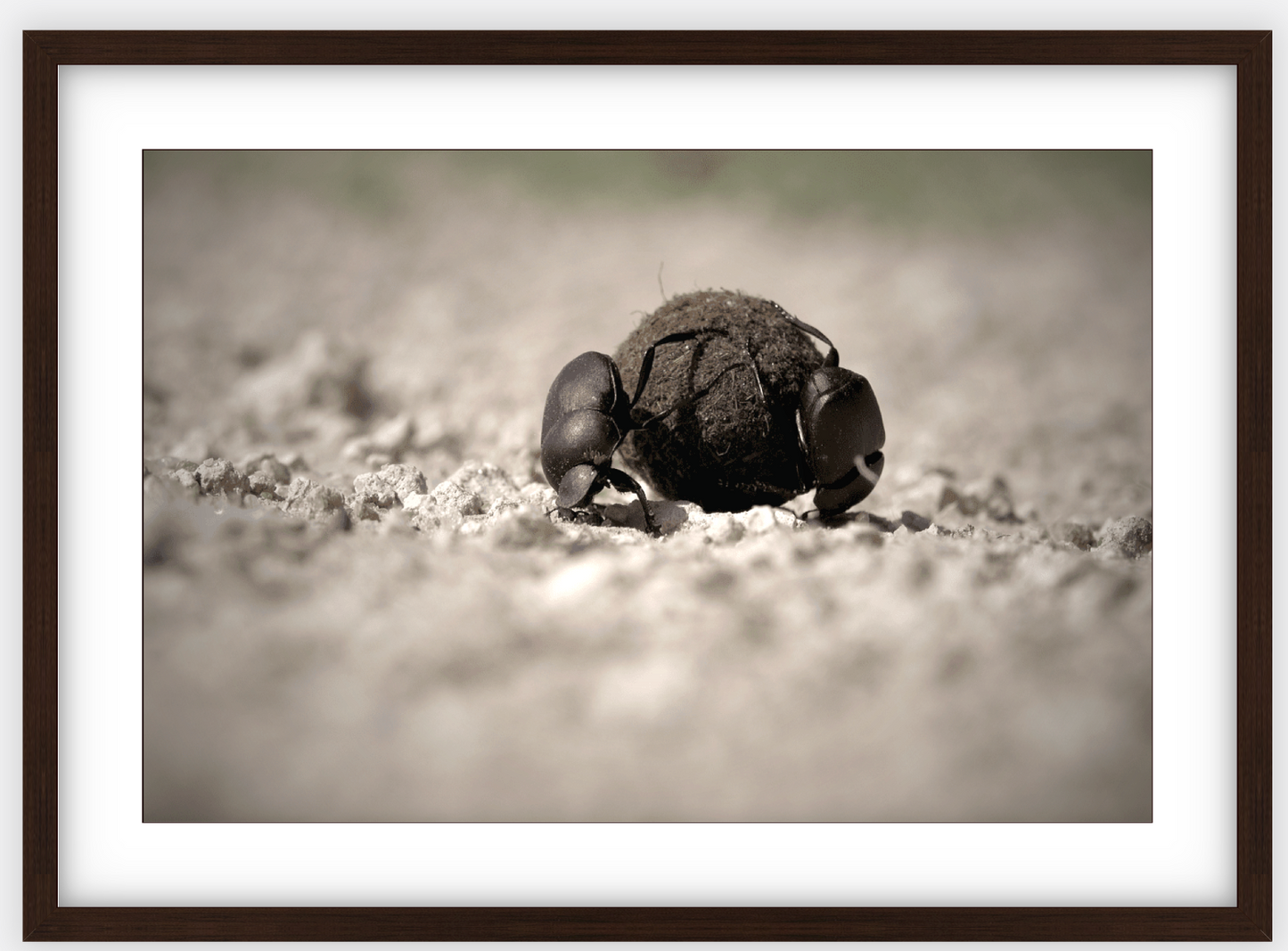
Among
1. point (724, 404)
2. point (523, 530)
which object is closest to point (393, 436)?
point (523, 530)

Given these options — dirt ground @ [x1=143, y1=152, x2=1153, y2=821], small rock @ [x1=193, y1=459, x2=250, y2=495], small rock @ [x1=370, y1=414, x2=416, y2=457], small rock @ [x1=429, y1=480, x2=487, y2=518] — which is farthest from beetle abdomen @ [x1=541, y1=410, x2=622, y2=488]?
small rock @ [x1=370, y1=414, x2=416, y2=457]

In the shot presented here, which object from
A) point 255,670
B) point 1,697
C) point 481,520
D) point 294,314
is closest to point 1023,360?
point 481,520

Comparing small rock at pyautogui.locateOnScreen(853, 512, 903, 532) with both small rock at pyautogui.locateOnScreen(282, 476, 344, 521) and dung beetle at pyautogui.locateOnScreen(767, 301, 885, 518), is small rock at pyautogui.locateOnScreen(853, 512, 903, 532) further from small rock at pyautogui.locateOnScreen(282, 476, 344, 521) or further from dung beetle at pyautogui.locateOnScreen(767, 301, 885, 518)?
small rock at pyautogui.locateOnScreen(282, 476, 344, 521)

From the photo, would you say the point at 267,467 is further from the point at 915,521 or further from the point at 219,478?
the point at 915,521

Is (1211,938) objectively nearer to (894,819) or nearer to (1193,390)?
(894,819)

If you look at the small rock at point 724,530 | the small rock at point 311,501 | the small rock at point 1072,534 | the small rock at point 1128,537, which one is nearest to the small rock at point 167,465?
the small rock at point 311,501

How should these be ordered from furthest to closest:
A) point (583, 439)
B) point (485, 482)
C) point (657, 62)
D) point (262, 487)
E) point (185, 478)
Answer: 1. point (485, 482)
2. point (262, 487)
3. point (583, 439)
4. point (185, 478)
5. point (657, 62)
